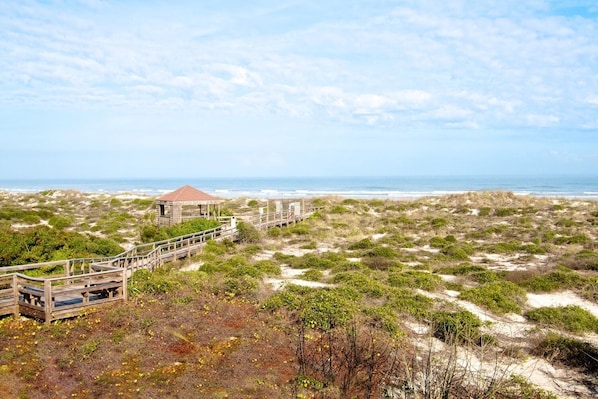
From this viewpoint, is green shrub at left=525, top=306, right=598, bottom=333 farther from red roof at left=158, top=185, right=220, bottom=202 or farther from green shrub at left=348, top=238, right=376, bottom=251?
red roof at left=158, top=185, right=220, bottom=202

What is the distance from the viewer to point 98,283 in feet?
44.9

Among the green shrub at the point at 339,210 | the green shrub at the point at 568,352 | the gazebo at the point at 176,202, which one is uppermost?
the gazebo at the point at 176,202

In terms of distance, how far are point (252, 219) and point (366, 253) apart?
9.82 meters

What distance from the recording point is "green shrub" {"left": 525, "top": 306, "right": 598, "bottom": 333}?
13336 millimetres

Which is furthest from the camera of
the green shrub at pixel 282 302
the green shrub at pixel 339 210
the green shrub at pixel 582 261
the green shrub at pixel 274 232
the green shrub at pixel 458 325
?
the green shrub at pixel 339 210

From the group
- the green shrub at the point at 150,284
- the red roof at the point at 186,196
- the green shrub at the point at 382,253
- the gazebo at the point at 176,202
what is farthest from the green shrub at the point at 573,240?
the green shrub at the point at 150,284

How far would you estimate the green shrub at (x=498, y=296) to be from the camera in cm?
1504

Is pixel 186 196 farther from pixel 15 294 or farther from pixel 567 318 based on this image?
pixel 567 318

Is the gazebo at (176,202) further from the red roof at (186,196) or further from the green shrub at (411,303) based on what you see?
the green shrub at (411,303)

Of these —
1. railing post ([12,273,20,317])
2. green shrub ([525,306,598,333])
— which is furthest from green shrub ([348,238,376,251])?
railing post ([12,273,20,317])

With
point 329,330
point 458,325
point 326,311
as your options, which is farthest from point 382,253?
point 329,330

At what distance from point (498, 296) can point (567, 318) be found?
228 cm

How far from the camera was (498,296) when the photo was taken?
618 inches

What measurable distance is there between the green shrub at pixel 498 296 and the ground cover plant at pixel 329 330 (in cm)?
4
